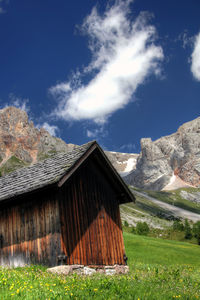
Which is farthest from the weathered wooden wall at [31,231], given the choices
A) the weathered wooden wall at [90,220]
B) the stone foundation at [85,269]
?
the stone foundation at [85,269]

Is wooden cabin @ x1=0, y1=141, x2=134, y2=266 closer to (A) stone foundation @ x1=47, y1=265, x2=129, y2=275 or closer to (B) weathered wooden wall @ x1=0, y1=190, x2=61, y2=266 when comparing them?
(B) weathered wooden wall @ x1=0, y1=190, x2=61, y2=266

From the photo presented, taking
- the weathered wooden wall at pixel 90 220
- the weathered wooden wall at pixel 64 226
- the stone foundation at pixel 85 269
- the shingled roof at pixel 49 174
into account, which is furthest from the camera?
the weathered wooden wall at pixel 90 220

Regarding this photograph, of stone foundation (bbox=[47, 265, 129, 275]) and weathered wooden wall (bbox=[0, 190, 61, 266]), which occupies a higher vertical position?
weathered wooden wall (bbox=[0, 190, 61, 266])

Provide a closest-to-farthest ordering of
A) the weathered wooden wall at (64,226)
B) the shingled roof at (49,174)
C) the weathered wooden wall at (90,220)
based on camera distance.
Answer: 1. the shingled roof at (49,174)
2. the weathered wooden wall at (64,226)
3. the weathered wooden wall at (90,220)

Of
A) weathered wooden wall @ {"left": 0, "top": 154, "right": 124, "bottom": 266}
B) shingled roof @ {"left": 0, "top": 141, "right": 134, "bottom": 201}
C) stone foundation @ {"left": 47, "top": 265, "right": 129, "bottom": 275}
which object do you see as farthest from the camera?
weathered wooden wall @ {"left": 0, "top": 154, "right": 124, "bottom": 266}

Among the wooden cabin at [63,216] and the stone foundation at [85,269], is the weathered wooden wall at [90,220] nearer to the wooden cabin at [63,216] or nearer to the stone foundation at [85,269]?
the wooden cabin at [63,216]

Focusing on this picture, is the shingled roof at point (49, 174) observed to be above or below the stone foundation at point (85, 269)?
above

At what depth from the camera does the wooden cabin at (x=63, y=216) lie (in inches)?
539

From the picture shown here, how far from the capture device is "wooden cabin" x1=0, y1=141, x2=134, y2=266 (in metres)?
13.7

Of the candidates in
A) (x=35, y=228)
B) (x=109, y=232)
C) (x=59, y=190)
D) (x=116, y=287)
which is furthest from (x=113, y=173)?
(x=116, y=287)

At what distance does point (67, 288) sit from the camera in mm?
7516

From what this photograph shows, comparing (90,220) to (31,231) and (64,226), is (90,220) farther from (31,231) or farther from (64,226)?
(31,231)

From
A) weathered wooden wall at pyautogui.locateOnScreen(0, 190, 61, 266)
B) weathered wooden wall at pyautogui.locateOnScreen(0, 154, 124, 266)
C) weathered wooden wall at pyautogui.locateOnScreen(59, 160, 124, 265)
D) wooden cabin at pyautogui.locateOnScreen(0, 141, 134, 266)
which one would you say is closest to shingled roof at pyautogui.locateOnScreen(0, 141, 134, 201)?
wooden cabin at pyautogui.locateOnScreen(0, 141, 134, 266)

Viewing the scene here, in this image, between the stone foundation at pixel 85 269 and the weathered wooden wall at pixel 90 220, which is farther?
the weathered wooden wall at pixel 90 220
